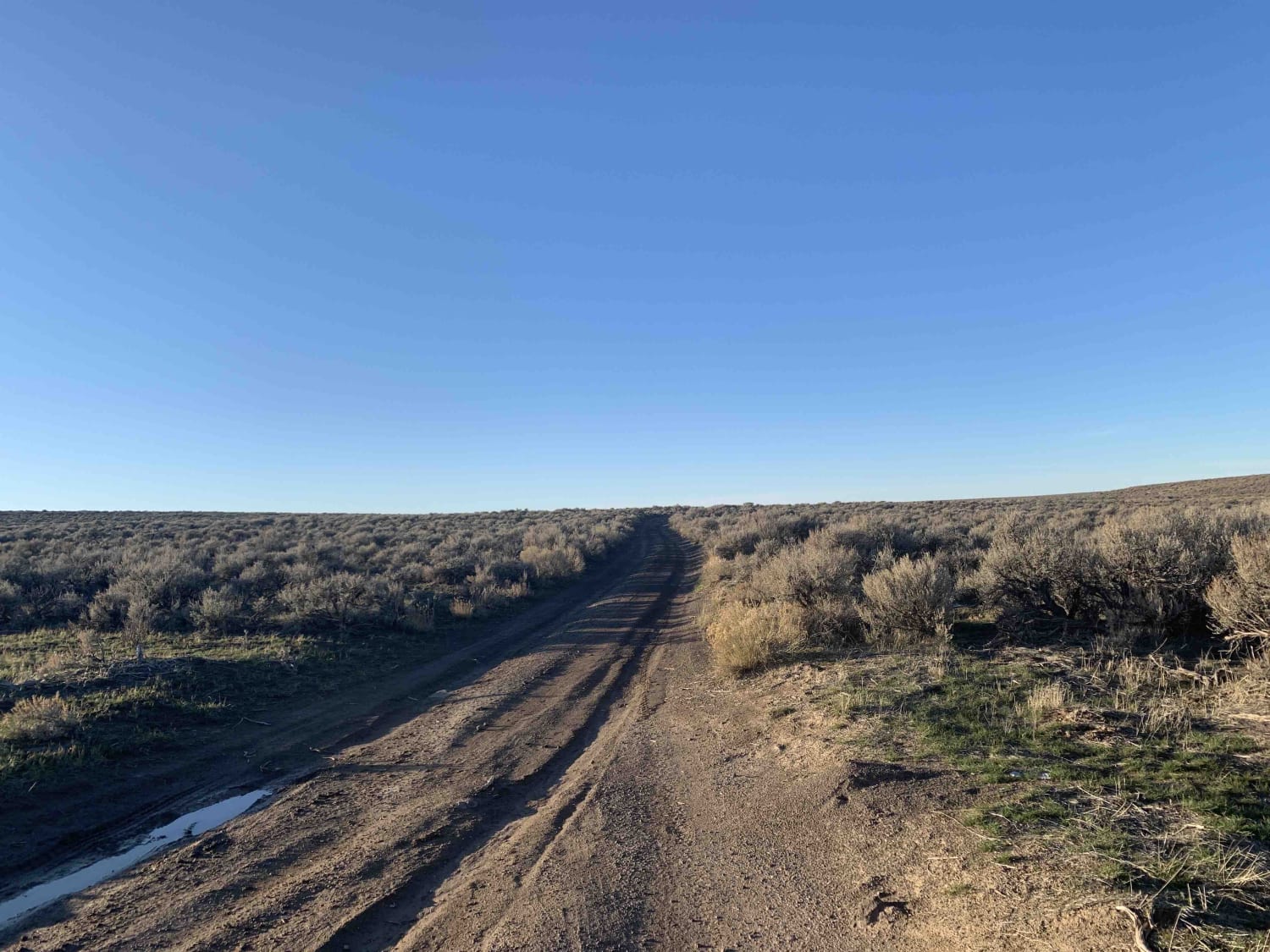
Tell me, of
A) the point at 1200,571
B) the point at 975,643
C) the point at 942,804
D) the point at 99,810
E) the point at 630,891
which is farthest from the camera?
the point at 975,643

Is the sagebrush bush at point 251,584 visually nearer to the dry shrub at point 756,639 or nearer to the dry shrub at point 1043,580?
the dry shrub at point 756,639

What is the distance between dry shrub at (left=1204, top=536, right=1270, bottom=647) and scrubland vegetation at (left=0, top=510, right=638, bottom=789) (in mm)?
12711

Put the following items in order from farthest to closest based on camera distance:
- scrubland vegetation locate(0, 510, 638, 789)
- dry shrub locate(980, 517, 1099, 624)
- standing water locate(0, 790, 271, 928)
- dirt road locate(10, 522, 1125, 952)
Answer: dry shrub locate(980, 517, 1099, 624) < scrubland vegetation locate(0, 510, 638, 789) < standing water locate(0, 790, 271, 928) < dirt road locate(10, 522, 1125, 952)

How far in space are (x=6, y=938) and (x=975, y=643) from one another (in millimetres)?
10837

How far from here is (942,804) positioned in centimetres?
530

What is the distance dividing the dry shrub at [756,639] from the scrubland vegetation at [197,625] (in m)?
6.44

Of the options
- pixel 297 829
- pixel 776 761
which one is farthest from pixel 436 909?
pixel 776 761

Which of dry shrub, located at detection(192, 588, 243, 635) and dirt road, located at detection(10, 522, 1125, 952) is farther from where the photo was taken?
dry shrub, located at detection(192, 588, 243, 635)

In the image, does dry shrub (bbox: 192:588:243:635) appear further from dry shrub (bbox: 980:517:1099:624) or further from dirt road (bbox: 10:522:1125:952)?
dry shrub (bbox: 980:517:1099:624)

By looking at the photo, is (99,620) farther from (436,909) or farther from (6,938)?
(436,909)

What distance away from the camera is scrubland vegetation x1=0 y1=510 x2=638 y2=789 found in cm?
820

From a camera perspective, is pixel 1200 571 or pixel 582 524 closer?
pixel 1200 571

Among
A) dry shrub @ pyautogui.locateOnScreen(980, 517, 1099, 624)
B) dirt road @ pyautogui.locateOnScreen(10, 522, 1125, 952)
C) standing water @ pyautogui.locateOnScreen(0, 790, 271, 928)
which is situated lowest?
standing water @ pyautogui.locateOnScreen(0, 790, 271, 928)

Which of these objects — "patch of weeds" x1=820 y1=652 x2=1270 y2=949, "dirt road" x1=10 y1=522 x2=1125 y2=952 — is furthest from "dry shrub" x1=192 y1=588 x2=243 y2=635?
"patch of weeds" x1=820 y1=652 x2=1270 y2=949
